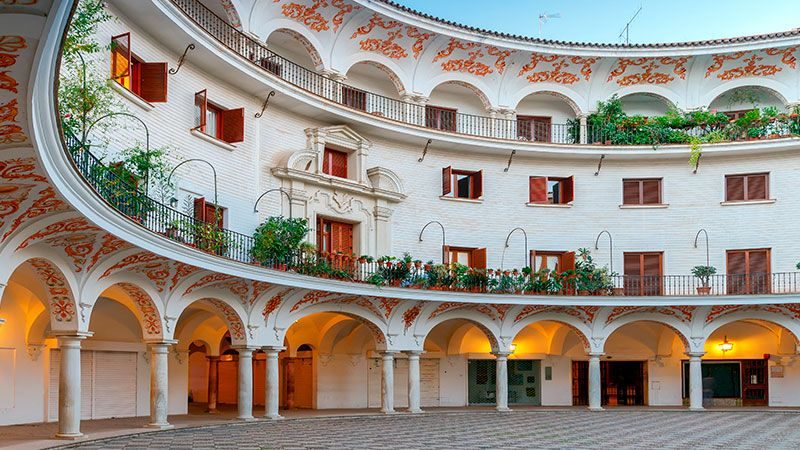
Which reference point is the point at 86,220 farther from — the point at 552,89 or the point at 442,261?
the point at 552,89

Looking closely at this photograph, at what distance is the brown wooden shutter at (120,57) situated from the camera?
18.8 meters

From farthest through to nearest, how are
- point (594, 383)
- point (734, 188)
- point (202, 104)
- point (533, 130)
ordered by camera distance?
point (533, 130), point (734, 188), point (594, 383), point (202, 104)

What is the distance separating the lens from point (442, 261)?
29.4 meters

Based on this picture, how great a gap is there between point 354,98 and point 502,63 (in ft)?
19.1

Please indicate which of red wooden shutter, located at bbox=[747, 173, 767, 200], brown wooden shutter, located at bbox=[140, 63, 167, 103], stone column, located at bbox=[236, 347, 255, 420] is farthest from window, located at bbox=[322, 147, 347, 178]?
red wooden shutter, located at bbox=[747, 173, 767, 200]

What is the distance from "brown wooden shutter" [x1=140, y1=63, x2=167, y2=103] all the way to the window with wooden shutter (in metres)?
3.18

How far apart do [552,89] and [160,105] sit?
15663mm

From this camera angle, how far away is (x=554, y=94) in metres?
32.2

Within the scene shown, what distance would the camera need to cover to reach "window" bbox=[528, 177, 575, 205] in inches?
1215

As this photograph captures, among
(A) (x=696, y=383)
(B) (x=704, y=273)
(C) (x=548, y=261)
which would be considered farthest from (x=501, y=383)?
(B) (x=704, y=273)

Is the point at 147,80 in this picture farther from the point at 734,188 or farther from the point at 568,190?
the point at 734,188

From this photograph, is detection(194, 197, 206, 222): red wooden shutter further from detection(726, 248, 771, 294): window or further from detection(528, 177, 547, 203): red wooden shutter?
detection(726, 248, 771, 294): window

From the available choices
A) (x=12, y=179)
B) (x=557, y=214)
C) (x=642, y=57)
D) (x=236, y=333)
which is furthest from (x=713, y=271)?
(x=12, y=179)

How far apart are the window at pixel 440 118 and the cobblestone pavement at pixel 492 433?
9.84 m
